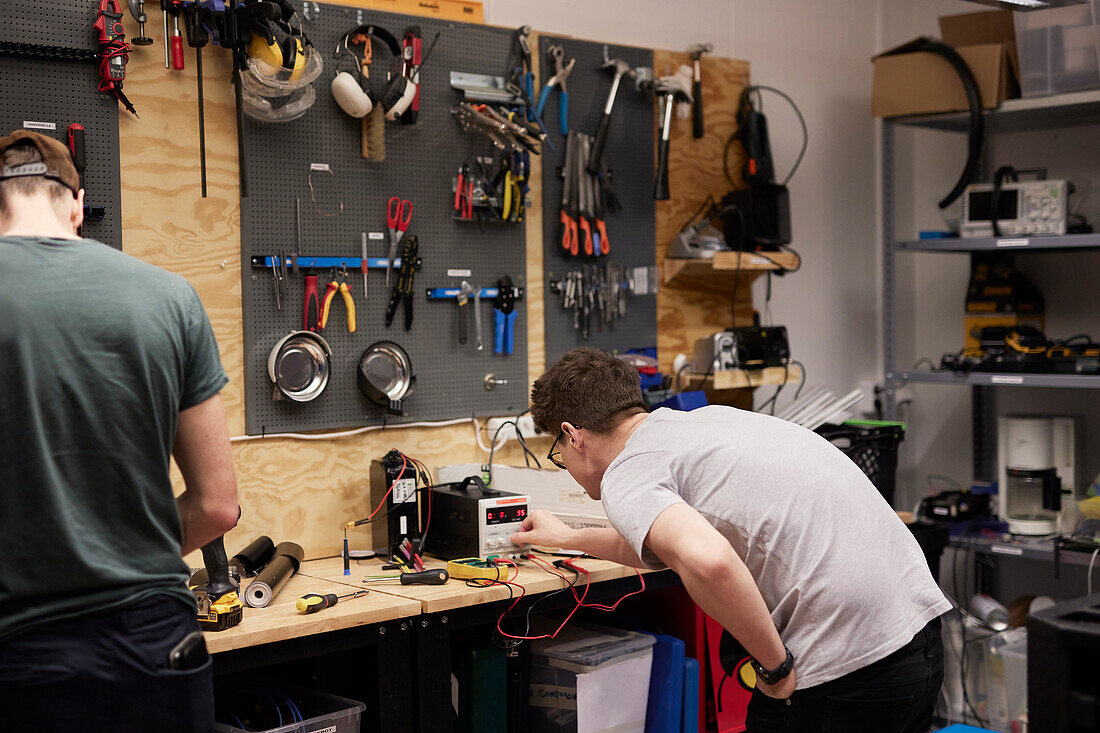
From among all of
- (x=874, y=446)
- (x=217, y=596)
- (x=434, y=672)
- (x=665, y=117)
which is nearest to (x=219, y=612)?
(x=217, y=596)

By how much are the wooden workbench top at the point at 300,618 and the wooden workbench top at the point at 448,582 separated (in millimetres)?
45

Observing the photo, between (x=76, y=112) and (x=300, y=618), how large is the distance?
4.84 ft

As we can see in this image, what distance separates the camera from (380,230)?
3146 millimetres

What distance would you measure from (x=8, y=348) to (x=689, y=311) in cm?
276

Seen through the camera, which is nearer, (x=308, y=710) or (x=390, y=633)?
(x=390, y=633)

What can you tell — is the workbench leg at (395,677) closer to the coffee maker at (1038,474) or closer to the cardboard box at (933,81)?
the coffee maker at (1038,474)

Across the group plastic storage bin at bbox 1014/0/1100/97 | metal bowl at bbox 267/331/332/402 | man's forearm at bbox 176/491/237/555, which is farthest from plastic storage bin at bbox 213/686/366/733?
plastic storage bin at bbox 1014/0/1100/97

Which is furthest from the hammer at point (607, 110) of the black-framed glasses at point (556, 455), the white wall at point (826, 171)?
the black-framed glasses at point (556, 455)

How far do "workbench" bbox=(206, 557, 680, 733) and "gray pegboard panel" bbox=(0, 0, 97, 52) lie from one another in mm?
1560

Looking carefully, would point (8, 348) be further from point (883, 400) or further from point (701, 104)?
point (883, 400)

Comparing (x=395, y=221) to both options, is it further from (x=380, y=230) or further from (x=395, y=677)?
(x=395, y=677)

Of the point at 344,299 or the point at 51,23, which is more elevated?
the point at 51,23

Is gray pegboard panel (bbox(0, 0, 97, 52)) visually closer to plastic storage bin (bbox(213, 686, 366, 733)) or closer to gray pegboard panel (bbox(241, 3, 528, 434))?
gray pegboard panel (bbox(241, 3, 528, 434))

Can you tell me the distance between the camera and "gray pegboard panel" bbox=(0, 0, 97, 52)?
2564mm
